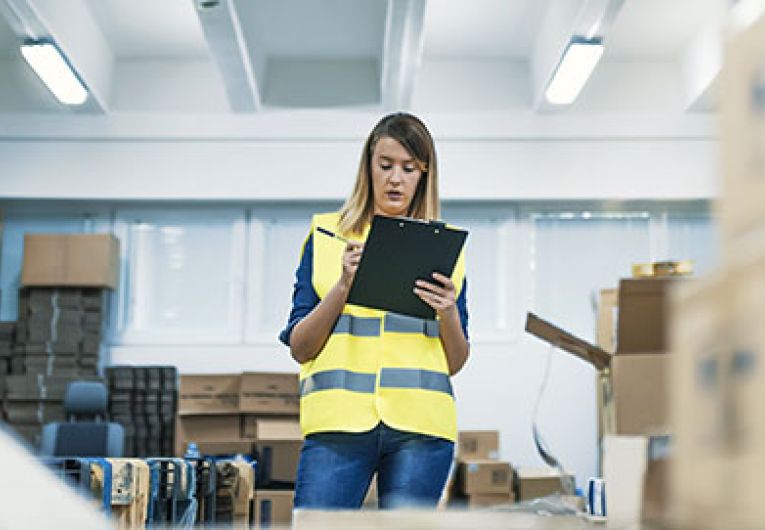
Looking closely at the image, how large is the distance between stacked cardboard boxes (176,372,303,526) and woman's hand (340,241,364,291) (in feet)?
13.8

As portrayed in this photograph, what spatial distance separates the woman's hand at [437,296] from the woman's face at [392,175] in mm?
163

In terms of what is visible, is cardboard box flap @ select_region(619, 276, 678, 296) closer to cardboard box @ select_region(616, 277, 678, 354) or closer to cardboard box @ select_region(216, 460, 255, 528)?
cardboard box @ select_region(616, 277, 678, 354)

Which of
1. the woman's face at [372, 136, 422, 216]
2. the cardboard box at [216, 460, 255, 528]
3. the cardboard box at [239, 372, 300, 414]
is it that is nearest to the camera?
the woman's face at [372, 136, 422, 216]

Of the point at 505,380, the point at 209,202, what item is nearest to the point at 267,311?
the point at 209,202

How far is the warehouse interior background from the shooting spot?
663cm

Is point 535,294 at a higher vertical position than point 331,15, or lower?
lower

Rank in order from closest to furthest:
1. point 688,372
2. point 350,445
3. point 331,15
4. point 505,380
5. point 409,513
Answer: point 688,372 < point 409,513 < point 350,445 < point 331,15 < point 505,380

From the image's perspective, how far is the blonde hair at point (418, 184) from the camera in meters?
1.93

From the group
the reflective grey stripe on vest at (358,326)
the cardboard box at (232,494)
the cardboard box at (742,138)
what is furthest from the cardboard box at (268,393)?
the cardboard box at (742,138)

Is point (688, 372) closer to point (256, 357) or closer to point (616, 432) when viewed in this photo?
point (616, 432)

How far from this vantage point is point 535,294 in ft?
22.3

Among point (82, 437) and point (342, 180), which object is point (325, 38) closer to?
point (342, 180)

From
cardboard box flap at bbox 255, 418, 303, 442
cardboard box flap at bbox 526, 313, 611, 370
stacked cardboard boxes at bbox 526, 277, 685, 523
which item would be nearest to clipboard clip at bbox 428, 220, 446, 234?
stacked cardboard boxes at bbox 526, 277, 685, 523

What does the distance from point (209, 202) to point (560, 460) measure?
283cm
